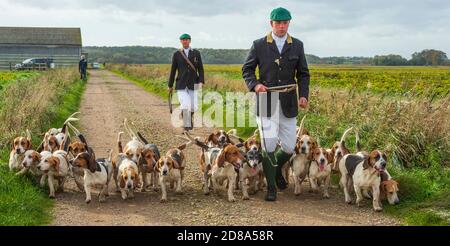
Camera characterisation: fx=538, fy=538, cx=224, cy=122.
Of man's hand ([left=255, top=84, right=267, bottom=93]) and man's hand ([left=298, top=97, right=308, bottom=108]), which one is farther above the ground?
man's hand ([left=255, top=84, right=267, bottom=93])

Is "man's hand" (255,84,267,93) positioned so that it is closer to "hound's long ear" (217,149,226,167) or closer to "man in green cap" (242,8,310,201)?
"man in green cap" (242,8,310,201)

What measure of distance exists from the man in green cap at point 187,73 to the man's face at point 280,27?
582cm

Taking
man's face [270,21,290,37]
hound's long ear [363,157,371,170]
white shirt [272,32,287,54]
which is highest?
man's face [270,21,290,37]

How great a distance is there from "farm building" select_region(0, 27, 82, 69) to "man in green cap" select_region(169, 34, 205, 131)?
174ft

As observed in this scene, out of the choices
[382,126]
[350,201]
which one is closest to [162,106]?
[382,126]

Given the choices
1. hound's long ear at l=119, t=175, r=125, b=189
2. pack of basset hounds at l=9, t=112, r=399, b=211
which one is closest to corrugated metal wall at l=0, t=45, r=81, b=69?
pack of basset hounds at l=9, t=112, r=399, b=211

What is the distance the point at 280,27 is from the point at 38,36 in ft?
209

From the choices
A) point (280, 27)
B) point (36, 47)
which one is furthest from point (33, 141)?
point (36, 47)

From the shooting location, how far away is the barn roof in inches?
2547

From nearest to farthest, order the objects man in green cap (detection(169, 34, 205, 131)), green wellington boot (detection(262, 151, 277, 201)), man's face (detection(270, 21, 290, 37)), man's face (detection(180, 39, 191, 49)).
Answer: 1. man's face (detection(270, 21, 290, 37))
2. green wellington boot (detection(262, 151, 277, 201))
3. man's face (detection(180, 39, 191, 49))
4. man in green cap (detection(169, 34, 205, 131))

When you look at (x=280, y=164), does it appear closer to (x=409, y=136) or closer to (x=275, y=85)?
(x=275, y=85)

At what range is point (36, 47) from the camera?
6488 cm

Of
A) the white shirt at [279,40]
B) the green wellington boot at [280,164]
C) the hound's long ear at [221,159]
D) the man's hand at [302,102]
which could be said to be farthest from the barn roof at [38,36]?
the man's hand at [302,102]
